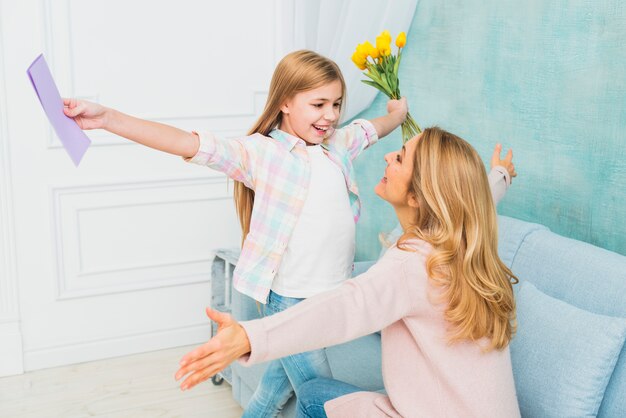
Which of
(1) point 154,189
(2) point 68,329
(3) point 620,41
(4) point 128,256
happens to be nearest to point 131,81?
(1) point 154,189

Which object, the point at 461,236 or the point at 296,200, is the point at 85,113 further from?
the point at 461,236

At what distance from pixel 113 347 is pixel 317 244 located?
5.59 feet

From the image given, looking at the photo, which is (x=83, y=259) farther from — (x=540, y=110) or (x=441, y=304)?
(x=441, y=304)

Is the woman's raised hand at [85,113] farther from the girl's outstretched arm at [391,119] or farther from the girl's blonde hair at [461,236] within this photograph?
the girl's outstretched arm at [391,119]

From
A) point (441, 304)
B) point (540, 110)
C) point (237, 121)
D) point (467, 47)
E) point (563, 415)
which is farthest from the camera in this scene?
point (237, 121)

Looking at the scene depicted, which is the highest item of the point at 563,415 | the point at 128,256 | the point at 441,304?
the point at 441,304

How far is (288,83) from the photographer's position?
78.4 inches

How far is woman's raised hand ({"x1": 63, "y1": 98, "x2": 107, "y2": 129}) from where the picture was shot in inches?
62.7

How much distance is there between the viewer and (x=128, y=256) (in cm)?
333

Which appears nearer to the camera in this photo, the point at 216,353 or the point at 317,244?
the point at 216,353

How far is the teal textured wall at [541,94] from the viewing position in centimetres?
205

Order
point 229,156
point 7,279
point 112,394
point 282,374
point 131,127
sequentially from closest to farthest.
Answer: point 131,127 → point 229,156 → point 282,374 → point 112,394 → point 7,279

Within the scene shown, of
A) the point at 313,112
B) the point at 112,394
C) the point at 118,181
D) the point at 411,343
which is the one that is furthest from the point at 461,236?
the point at 118,181

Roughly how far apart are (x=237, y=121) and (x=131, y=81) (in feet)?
1.62
